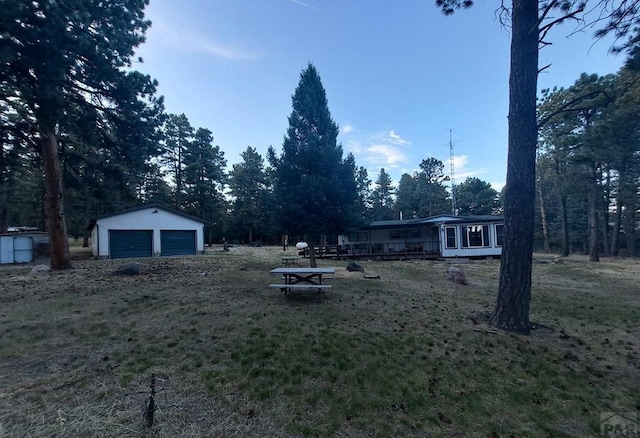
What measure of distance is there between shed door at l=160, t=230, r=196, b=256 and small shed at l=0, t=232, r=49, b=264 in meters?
6.30

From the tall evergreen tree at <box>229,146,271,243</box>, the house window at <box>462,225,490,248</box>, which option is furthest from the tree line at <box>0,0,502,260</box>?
the tall evergreen tree at <box>229,146,271,243</box>

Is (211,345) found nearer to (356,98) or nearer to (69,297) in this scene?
(69,297)

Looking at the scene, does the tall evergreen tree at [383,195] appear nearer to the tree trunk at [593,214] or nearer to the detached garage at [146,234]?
the tree trunk at [593,214]

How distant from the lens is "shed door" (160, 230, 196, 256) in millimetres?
20605

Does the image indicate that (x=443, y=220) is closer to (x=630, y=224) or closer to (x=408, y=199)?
Answer: (x=630, y=224)

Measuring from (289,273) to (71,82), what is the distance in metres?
8.49

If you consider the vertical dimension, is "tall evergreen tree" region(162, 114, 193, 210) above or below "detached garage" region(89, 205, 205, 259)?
above

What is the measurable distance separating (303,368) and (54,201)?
1270 centimetres

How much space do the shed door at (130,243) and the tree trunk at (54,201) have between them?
7518 mm

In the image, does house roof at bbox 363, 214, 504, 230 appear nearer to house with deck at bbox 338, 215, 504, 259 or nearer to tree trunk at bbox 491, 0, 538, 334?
house with deck at bbox 338, 215, 504, 259

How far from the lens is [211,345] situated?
418 cm

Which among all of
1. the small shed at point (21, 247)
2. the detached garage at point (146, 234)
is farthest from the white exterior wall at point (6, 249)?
the detached garage at point (146, 234)

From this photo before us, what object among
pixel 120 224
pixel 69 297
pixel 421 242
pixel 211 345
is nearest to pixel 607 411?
pixel 211 345

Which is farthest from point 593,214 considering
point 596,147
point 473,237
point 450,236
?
point 450,236
